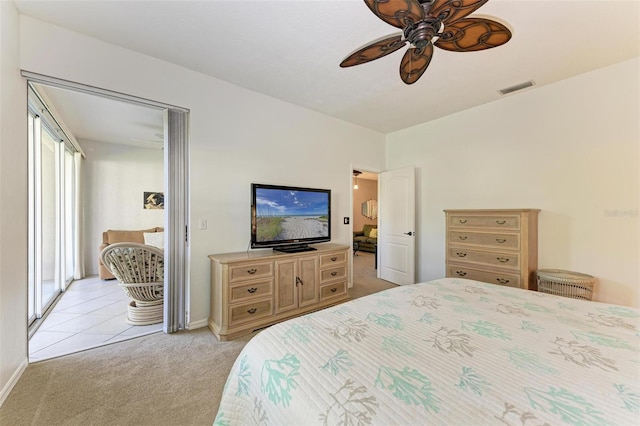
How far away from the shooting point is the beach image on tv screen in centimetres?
284

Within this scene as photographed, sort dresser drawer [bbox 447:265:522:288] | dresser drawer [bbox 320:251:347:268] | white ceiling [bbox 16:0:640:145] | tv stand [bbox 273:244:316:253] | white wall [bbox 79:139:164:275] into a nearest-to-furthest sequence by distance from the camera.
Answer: white ceiling [bbox 16:0:640:145] < dresser drawer [bbox 447:265:522:288] < tv stand [bbox 273:244:316:253] < dresser drawer [bbox 320:251:347:268] < white wall [bbox 79:139:164:275]

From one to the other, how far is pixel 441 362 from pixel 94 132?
19.4 feet

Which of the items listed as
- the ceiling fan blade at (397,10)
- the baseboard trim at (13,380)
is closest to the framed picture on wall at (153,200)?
the baseboard trim at (13,380)

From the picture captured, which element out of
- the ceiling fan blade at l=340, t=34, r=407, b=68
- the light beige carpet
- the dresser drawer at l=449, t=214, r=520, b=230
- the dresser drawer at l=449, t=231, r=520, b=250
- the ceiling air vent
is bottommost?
the light beige carpet

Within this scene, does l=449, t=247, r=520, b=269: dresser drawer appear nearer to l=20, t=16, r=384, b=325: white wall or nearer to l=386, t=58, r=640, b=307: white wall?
l=386, t=58, r=640, b=307: white wall

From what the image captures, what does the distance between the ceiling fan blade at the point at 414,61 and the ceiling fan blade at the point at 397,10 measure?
9.9 inches

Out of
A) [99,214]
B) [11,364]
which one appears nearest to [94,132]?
[99,214]

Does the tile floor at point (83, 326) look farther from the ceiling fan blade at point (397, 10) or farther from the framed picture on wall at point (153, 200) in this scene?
the ceiling fan blade at point (397, 10)

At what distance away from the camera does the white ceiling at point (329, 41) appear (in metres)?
1.80

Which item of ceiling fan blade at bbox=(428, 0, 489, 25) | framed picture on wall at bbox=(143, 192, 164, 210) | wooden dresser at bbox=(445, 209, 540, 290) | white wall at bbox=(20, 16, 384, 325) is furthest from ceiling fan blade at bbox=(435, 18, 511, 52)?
framed picture on wall at bbox=(143, 192, 164, 210)

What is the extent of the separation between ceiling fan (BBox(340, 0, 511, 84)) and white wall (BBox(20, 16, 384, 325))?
1676mm

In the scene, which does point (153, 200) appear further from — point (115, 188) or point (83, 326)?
point (83, 326)

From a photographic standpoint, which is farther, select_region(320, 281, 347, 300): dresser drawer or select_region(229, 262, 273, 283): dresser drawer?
select_region(320, 281, 347, 300): dresser drawer

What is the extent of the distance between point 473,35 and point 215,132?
2492 millimetres
